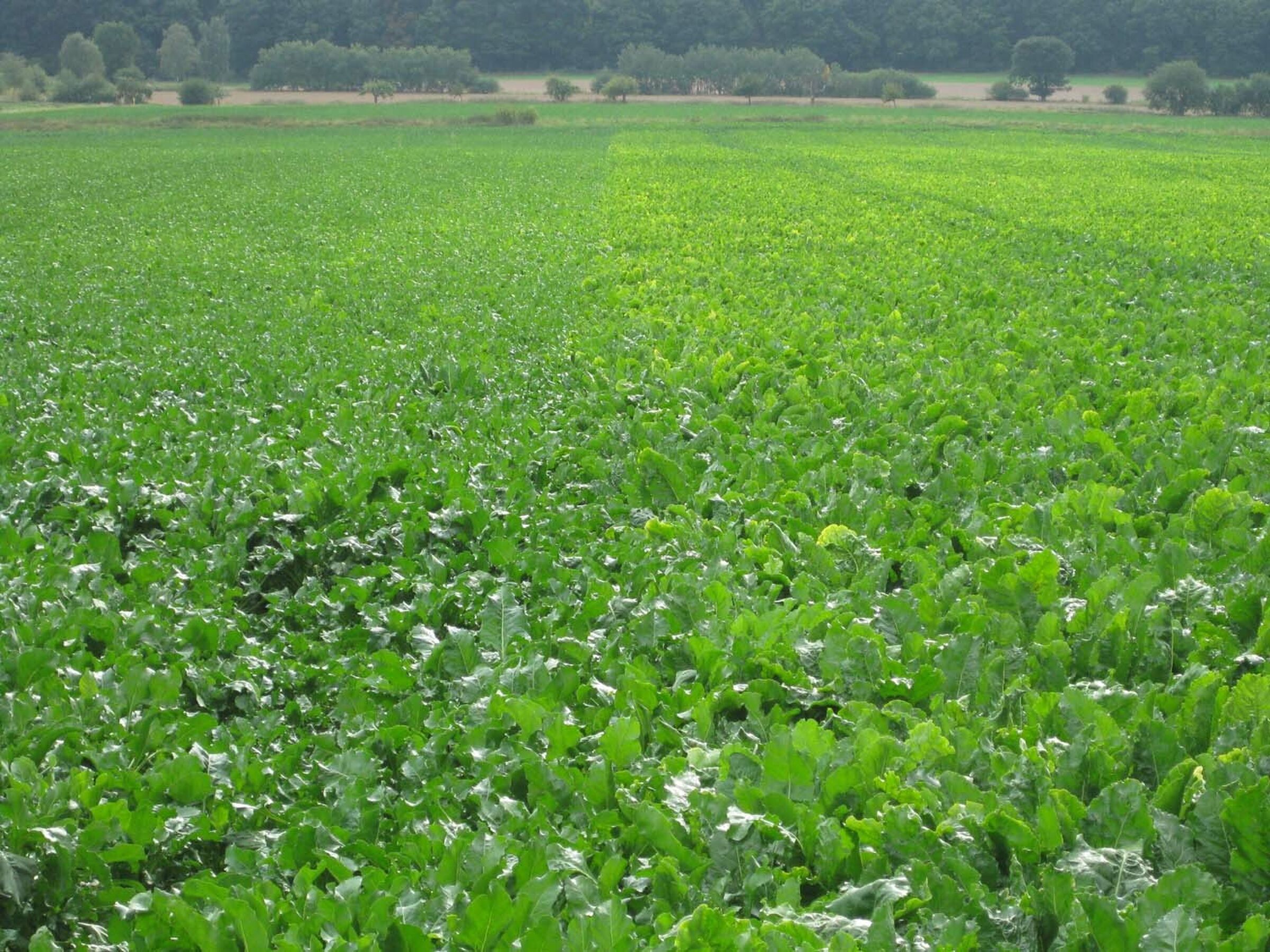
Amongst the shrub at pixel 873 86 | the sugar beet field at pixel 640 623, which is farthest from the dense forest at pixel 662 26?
the sugar beet field at pixel 640 623

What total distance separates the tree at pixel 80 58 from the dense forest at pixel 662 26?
16216 mm

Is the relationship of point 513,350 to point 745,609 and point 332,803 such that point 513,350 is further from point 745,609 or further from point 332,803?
point 332,803

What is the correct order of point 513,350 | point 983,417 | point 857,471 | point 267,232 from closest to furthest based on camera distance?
point 857,471 < point 983,417 < point 513,350 < point 267,232

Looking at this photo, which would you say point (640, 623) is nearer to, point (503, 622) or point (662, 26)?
point (503, 622)

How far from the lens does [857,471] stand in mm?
6289

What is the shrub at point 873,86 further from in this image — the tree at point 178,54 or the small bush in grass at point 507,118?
the tree at point 178,54

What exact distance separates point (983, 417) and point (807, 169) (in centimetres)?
2876

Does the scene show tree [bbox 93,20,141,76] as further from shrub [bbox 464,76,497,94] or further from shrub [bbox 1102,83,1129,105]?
shrub [bbox 1102,83,1129,105]

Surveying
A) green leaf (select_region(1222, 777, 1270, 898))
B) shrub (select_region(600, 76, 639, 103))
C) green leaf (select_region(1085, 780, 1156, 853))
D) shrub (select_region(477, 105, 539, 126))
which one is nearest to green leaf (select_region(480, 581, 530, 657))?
green leaf (select_region(1085, 780, 1156, 853))

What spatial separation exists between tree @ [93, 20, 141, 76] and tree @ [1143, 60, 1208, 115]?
84.8 meters

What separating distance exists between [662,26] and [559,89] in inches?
1511

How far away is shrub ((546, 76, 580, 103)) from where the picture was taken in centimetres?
8750

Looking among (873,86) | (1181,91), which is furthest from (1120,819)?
(873,86)

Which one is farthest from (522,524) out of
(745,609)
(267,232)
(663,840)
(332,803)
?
(267,232)
